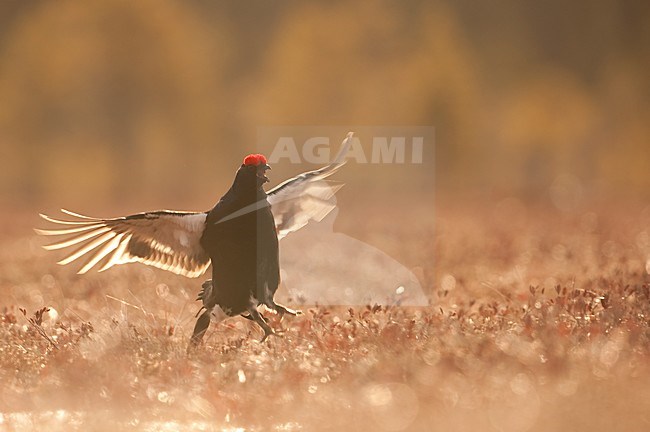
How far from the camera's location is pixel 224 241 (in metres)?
6.56

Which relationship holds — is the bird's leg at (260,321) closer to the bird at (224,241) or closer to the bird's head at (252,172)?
the bird at (224,241)

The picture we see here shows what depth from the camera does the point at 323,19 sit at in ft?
98.9

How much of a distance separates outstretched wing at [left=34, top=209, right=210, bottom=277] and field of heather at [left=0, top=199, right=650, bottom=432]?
19.0 inches

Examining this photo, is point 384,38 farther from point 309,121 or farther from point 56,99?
point 56,99

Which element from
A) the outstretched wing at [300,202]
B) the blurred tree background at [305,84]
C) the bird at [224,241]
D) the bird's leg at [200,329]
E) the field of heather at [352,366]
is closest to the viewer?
the field of heather at [352,366]

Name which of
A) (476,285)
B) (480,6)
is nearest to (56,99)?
(480,6)

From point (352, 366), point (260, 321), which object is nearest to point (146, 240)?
point (260, 321)

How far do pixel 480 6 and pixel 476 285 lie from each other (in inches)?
1097

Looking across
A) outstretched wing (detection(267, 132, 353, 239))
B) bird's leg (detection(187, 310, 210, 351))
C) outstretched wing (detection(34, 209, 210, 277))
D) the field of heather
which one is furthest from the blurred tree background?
bird's leg (detection(187, 310, 210, 351))

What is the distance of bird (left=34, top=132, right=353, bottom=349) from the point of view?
6523 millimetres

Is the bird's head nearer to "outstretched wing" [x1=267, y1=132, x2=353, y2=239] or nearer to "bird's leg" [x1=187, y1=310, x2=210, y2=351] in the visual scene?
"outstretched wing" [x1=267, y1=132, x2=353, y2=239]

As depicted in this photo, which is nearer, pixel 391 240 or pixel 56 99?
pixel 391 240

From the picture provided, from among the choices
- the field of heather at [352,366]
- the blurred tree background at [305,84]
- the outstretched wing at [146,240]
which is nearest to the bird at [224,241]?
the outstretched wing at [146,240]

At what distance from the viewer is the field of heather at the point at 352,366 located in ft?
15.7
